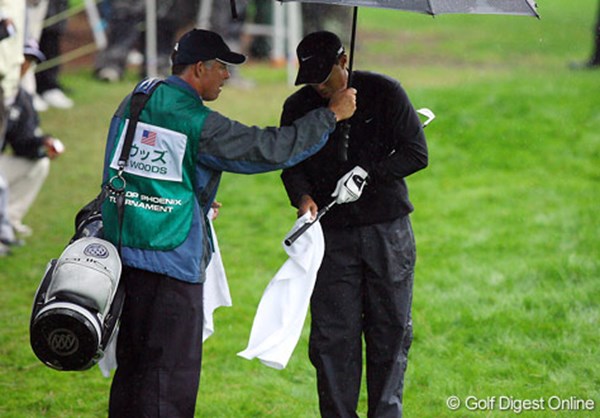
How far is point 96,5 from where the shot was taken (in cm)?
1662

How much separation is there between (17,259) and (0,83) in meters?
1.47

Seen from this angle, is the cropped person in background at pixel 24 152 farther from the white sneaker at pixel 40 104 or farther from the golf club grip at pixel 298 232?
the golf club grip at pixel 298 232

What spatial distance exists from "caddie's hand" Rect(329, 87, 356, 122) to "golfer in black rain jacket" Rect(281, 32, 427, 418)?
0.86 ft

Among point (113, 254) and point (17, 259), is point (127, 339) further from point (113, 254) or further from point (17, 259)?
point (17, 259)

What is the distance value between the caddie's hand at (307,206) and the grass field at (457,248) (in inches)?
56.9

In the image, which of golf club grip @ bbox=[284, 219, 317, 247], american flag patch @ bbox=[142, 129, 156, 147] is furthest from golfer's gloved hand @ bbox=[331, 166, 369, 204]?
american flag patch @ bbox=[142, 129, 156, 147]

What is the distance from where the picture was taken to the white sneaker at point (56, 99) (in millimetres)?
13898

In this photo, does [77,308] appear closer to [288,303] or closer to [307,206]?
[288,303]

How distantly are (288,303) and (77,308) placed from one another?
3.69ft

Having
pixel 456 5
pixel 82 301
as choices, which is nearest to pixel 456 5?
pixel 456 5

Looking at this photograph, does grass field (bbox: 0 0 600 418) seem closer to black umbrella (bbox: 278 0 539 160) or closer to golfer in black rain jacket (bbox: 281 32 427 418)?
golfer in black rain jacket (bbox: 281 32 427 418)

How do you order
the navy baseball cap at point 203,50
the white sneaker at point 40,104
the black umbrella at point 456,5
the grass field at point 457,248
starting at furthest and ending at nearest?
the white sneaker at point 40,104
the grass field at point 457,248
the navy baseball cap at point 203,50
the black umbrella at point 456,5

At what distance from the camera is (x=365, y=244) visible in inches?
203

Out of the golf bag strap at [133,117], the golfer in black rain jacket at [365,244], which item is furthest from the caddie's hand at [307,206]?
the golf bag strap at [133,117]
